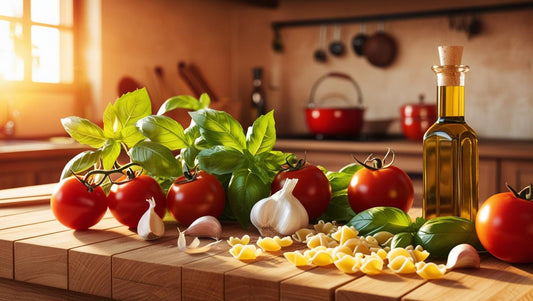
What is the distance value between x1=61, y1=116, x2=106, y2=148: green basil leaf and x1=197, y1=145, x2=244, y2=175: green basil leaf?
15cm

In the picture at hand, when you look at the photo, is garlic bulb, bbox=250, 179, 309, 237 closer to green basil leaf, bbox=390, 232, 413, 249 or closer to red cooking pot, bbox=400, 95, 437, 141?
green basil leaf, bbox=390, 232, 413, 249

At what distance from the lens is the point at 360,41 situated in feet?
12.1

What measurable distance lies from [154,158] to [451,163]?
0.41 meters

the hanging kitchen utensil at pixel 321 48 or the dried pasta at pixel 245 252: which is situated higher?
the hanging kitchen utensil at pixel 321 48

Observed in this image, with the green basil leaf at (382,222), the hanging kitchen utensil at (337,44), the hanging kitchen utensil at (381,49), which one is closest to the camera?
the green basil leaf at (382,222)

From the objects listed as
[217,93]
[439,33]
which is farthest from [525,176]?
[217,93]

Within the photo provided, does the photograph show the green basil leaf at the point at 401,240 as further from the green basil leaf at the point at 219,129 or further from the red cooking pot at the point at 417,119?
the red cooking pot at the point at 417,119

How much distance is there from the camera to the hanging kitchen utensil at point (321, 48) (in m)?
3.82

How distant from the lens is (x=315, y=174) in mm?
992

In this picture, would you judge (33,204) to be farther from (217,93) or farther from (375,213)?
(217,93)

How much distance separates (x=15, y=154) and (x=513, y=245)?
1.99 meters

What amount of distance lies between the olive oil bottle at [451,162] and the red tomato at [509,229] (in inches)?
5.6

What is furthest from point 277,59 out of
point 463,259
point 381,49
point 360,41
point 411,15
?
point 463,259

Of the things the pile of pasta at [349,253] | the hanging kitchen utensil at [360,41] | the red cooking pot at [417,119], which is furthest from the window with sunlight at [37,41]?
the pile of pasta at [349,253]
